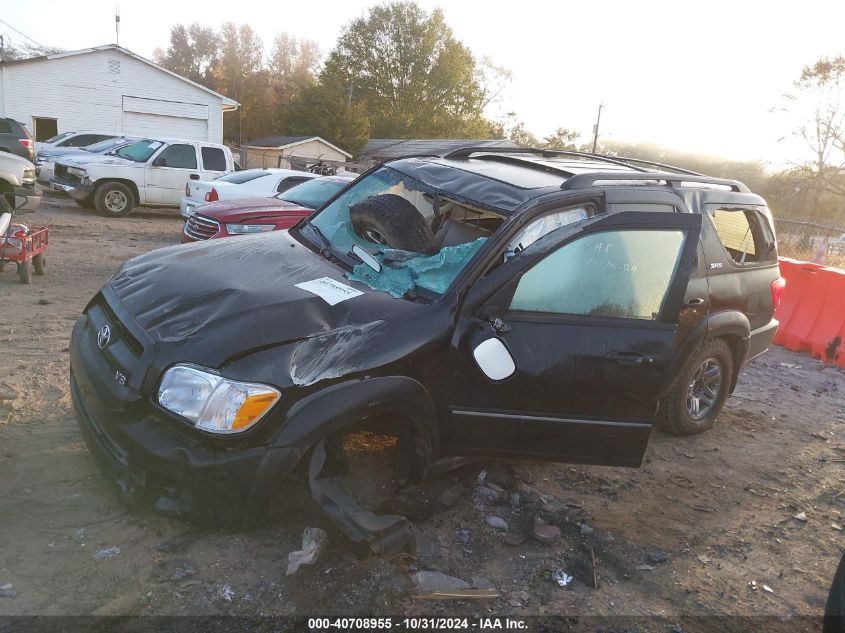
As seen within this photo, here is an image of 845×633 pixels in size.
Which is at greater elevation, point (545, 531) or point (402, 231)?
point (402, 231)

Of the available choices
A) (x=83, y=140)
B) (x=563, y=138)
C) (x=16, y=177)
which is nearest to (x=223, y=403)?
(x=16, y=177)

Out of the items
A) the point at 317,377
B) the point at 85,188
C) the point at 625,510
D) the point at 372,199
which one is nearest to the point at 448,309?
the point at 317,377

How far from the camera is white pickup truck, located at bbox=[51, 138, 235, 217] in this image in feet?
43.4

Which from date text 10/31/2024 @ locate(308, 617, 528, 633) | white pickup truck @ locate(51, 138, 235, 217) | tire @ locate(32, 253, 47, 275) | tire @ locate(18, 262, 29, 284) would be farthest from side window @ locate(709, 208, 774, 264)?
white pickup truck @ locate(51, 138, 235, 217)

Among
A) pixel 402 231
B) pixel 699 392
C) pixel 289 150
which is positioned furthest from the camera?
pixel 289 150

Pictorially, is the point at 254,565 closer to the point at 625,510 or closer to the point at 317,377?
the point at 317,377

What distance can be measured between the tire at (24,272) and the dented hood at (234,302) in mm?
4121

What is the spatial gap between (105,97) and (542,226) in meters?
28.7

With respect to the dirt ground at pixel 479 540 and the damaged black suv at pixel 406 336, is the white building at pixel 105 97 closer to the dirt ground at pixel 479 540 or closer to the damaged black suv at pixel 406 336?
the dirt ground at pixel 479 540

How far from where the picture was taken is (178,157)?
46.4ft

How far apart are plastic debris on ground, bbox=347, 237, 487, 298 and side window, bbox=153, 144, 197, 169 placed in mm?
Result: 12016

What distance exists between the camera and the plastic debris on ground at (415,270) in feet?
10.8

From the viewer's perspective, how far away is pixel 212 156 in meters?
14.5

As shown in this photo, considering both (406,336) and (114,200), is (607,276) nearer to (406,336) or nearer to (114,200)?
(406,336)
